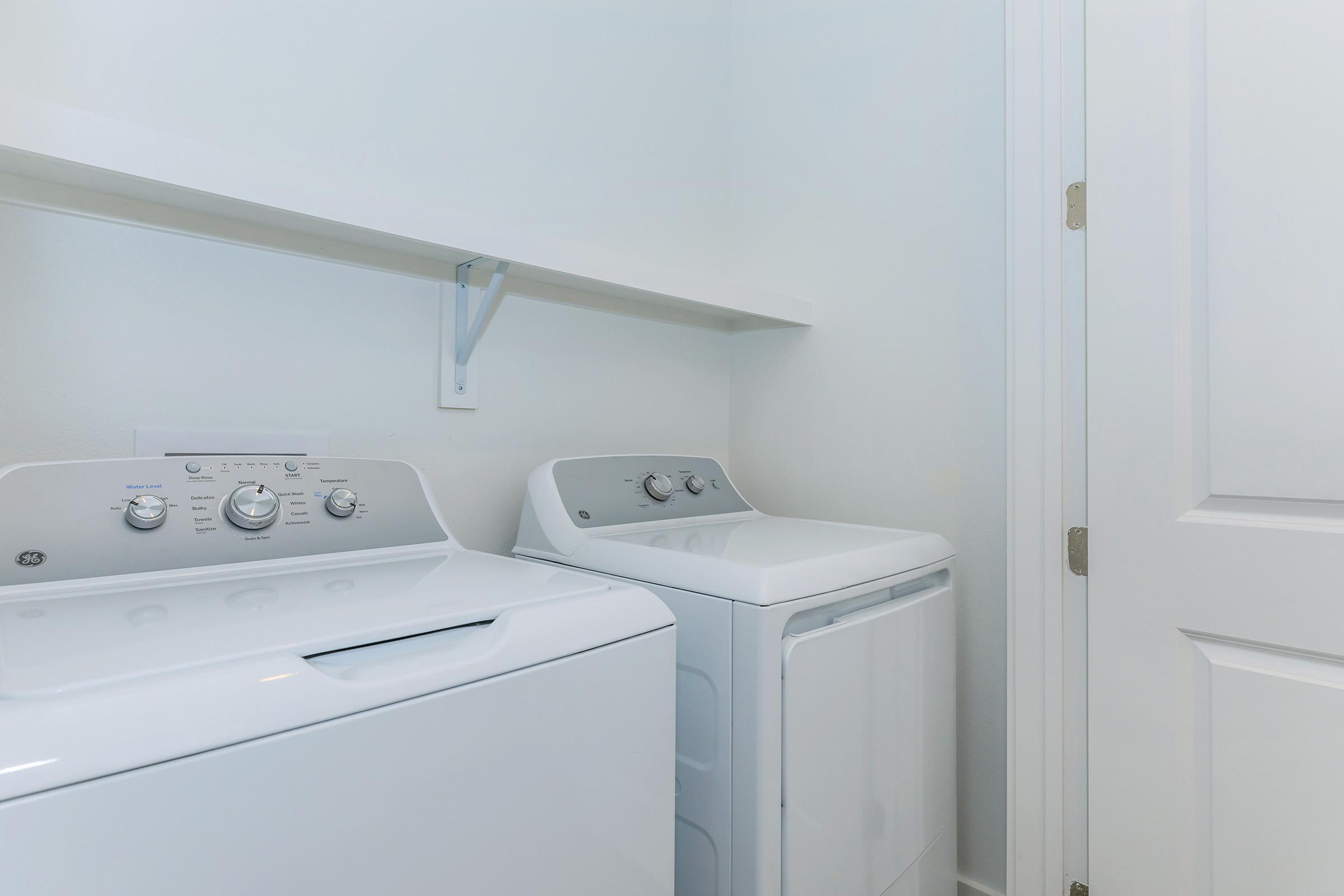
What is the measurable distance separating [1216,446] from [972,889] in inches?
41.2

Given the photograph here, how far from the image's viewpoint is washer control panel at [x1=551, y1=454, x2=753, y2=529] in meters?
1.33

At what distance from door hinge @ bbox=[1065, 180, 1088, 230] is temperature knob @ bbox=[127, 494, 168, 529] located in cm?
153

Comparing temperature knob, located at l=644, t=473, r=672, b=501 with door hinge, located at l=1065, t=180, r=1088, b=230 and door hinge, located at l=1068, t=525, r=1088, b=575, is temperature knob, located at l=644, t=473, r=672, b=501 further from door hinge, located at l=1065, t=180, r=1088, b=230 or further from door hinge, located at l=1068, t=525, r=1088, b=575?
door hinge, located at l=1065, t=180, r=1088, b=230

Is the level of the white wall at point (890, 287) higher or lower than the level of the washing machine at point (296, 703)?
higher

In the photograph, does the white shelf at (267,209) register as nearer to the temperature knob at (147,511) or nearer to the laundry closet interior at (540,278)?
the laundry closet interior at (540,278)

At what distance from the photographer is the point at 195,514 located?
917mm

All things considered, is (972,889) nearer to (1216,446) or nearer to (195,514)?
(1216,446)

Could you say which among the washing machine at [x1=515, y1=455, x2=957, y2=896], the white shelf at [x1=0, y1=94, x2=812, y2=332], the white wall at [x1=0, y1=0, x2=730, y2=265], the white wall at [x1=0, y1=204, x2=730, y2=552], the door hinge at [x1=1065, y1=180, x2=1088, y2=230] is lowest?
the washing machine at [x1=515, y1=455, x2=957, y2=896]

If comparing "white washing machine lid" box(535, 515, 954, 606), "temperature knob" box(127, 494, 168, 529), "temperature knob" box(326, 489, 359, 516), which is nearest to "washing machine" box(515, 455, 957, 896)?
"white washing machine lid" box(535, 515, 954, 606)

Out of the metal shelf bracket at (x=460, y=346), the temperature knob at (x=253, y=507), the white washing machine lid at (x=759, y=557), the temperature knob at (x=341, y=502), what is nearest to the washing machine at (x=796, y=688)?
the white washing machine lid at (x=759, y=557)

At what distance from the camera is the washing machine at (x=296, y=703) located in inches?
18.9

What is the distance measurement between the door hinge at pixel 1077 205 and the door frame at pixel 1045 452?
0.03 ft

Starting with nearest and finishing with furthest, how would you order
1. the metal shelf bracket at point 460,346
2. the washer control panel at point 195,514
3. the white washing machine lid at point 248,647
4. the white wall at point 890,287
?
the white washing machine lid at point 248,647, the washer control panel at point 195,514, the metal shelf bracket at point 460,346, the white wall at point 890,287


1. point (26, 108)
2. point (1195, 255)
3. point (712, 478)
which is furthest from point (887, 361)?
point (26, 108)
